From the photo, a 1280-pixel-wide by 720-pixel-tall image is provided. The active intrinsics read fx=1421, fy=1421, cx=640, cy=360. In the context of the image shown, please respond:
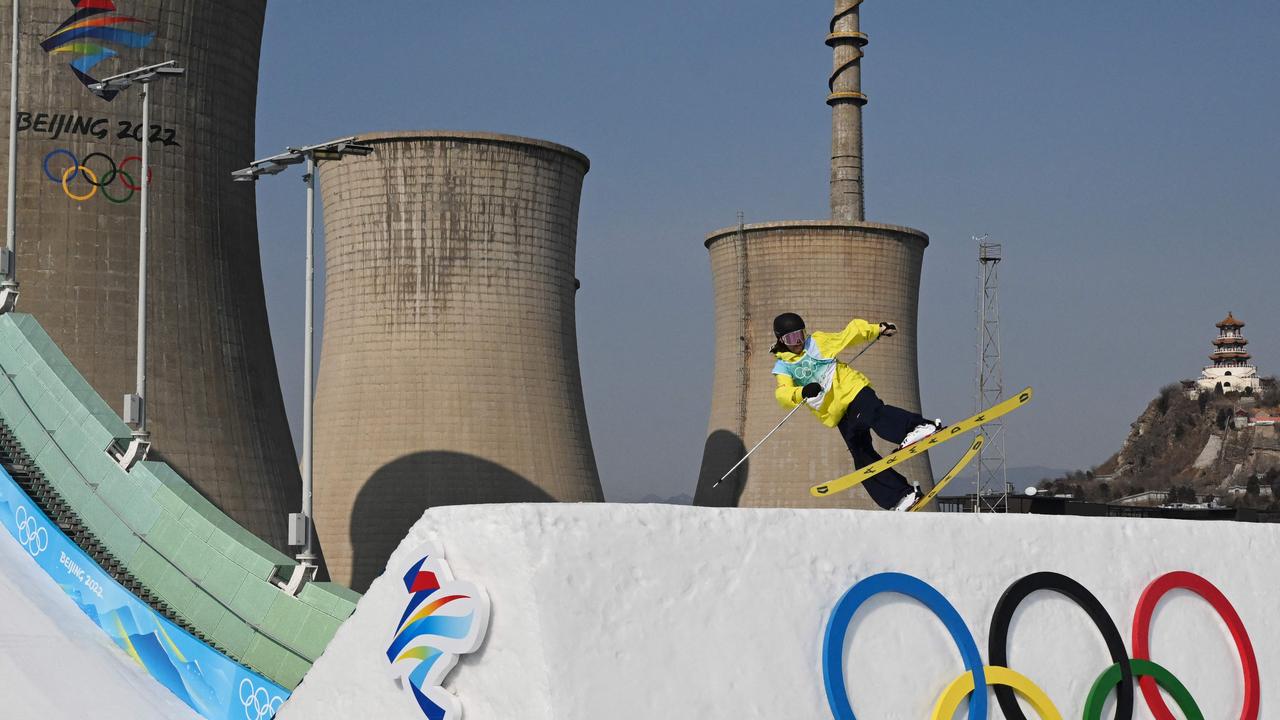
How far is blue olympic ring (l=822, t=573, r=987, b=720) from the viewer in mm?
5258

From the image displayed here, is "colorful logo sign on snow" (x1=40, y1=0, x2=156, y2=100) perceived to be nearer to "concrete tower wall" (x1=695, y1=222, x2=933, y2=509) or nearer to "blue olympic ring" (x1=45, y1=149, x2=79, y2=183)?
"blue olympic ring" (x1=45, y1=149, x2=79, y2=183)

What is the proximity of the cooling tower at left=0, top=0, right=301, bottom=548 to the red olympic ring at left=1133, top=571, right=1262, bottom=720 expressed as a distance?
1567cm

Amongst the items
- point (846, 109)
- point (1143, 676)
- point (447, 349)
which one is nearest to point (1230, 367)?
point (846, 109)

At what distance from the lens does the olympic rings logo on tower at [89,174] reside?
65.6ft

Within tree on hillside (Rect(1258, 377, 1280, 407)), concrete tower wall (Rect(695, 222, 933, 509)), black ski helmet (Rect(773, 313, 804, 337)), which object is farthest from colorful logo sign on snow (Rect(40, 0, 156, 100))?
tree on hillside (Rect(1258, 377, 1280, 407))

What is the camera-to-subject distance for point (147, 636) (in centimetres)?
1063

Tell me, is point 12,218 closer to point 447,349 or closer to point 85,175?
point 85,175

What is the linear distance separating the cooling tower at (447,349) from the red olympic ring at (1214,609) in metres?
20.8

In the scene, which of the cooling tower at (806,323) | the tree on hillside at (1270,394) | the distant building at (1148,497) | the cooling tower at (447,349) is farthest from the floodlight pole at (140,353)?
the tree on hillside at (1270,394)

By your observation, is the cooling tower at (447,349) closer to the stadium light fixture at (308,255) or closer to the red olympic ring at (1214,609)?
the stadium light fixture at (308,255)

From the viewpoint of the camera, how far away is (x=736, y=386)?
122 ft

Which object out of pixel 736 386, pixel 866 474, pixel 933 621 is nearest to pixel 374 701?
pixel 933 621

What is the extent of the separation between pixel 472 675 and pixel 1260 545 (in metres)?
4.03

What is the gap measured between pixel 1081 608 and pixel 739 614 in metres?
1.78
